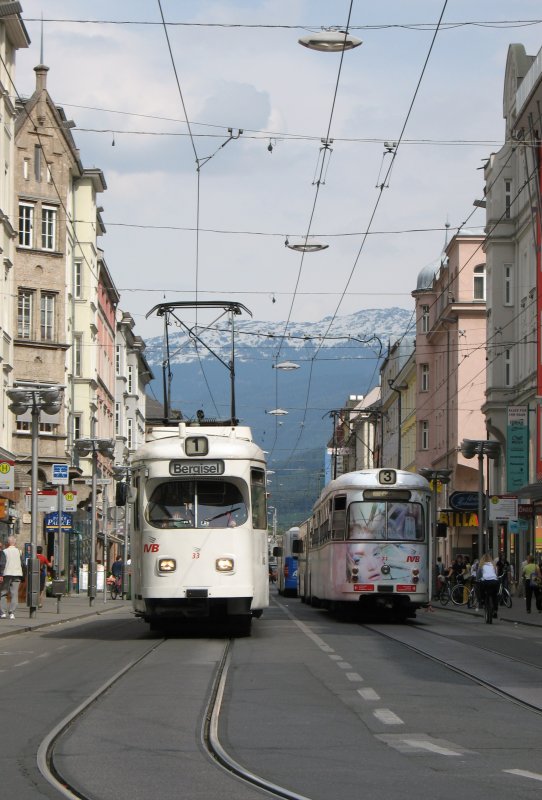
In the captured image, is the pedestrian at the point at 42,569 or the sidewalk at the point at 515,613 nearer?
the sidewalk at the point at 515,613

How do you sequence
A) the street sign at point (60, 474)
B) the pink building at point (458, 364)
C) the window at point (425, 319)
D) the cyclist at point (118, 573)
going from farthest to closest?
the window at point (425, 319)
the pink building at point (458, 364)
the cyclist at point (118, 573)
the street sign at point (60, 474)

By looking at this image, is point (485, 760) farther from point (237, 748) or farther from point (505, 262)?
point (505, 262)

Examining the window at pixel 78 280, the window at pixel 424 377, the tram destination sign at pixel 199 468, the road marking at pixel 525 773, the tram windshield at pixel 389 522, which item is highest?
the window at pixel 78 280

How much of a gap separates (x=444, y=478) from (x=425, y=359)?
34.1m

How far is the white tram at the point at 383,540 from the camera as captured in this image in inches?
1232

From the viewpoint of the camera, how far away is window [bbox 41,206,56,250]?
62.9m

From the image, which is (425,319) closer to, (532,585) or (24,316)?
(24,316)

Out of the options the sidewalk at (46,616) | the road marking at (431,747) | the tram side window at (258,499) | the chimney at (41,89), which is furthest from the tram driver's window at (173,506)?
the chimney at (41,89)

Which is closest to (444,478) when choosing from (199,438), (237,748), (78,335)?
(78,335)

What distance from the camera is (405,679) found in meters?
16.4

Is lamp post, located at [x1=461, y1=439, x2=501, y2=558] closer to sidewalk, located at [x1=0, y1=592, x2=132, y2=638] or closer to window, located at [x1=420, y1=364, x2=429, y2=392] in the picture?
sidewalk, located at [x1=0, y1=592, x2=132, y2=638]

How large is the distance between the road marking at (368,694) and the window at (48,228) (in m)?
49.5

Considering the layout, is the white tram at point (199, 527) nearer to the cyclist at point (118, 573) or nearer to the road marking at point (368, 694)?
the road marking at point (368, 694)

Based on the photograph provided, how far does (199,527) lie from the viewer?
2425cm
